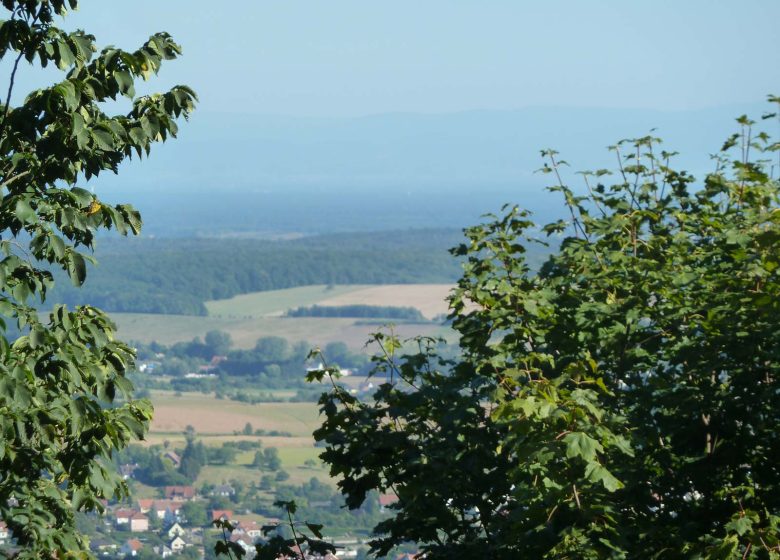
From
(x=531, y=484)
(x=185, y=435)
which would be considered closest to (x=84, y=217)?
(x=531, y=484)

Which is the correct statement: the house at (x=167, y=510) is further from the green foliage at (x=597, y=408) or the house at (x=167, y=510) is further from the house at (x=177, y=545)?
the green foliage at (x=597, y=408)

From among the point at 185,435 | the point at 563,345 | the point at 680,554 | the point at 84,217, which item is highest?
the point at 84,217

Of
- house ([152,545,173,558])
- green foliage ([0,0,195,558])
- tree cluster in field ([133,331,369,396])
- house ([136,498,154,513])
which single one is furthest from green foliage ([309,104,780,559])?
tree cluster in field ([133,331,369,396])

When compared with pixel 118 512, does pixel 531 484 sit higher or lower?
higher

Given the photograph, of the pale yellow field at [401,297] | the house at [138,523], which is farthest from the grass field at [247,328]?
the house at [138,523]

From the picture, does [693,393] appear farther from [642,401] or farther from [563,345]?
[563,345]

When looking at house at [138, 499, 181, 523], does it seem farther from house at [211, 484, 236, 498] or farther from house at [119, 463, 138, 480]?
house at [119, 463, 138, 480]

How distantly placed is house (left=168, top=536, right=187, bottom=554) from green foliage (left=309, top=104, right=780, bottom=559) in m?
14.3

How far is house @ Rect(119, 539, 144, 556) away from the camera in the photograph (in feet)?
72.8

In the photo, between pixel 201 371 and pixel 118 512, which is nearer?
pixel 118 512

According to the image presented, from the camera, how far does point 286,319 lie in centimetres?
8675

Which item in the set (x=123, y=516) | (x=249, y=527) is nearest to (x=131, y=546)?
(x=249, y=527)

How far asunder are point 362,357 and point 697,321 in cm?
5794

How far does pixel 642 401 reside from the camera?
23.0ft
